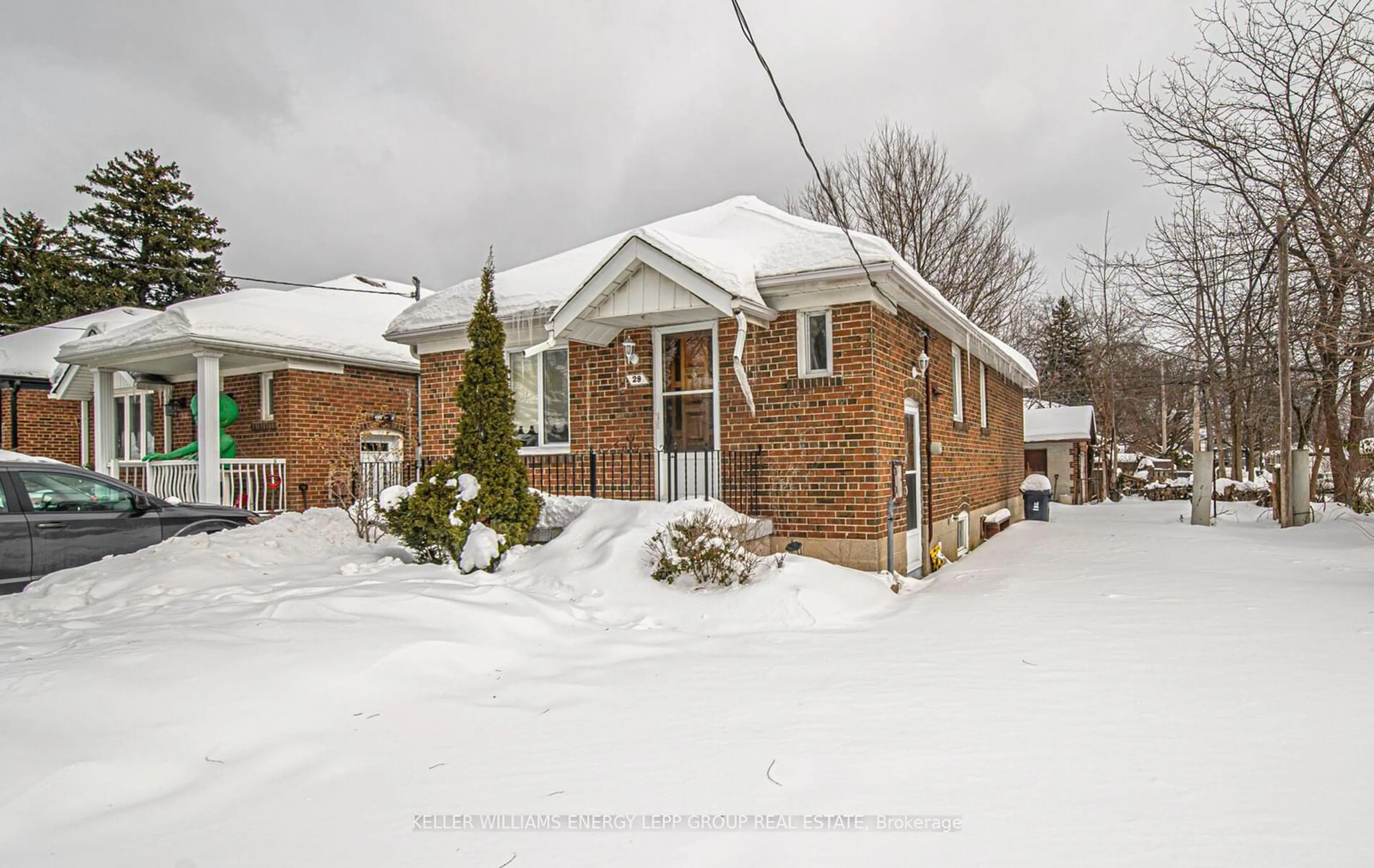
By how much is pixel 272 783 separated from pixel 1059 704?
13.1ft

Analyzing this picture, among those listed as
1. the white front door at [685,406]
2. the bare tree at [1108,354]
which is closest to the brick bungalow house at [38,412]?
the white front door at [685,406]

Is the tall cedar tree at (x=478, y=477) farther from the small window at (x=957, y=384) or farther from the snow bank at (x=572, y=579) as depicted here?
the small window at (x=957, y=384)

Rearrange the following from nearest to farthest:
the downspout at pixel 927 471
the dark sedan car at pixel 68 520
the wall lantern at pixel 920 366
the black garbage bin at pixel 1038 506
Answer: the dark sedan car at pixel 68 520 < the wall lantern at pixel 920 366 < the downspout at pixel 927 471 < the black garbage bin at pixel 1038 506

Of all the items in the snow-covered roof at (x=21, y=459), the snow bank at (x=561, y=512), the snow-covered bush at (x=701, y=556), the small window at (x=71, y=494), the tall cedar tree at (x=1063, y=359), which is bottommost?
the snow-covered bush at (x=701, y=556)

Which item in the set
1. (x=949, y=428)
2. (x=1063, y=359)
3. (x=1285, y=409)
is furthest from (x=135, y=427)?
(x=1063, y=359)

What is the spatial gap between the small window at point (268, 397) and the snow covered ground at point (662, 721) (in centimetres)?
721

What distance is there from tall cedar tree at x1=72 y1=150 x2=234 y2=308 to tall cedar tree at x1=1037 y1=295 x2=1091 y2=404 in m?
41.9

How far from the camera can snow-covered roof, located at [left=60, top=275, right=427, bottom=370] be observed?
40.6ft

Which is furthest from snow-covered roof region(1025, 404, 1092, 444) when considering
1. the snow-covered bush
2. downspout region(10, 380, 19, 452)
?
downspout region(10, 380, 19, 452)

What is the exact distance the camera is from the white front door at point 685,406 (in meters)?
9.34

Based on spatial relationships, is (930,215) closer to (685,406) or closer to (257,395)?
(685,406)

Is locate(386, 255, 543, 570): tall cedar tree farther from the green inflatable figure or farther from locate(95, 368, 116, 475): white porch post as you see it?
locate(95, 368, 116, 475): white porch post

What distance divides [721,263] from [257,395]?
1051 cm

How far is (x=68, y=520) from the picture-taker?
7.78 m
